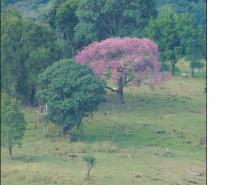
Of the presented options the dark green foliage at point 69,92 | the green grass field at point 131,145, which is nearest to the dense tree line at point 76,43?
the dark green foliage at point 69,92

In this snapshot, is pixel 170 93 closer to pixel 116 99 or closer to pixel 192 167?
pixel 116 99

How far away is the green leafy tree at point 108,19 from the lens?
6.82 meters

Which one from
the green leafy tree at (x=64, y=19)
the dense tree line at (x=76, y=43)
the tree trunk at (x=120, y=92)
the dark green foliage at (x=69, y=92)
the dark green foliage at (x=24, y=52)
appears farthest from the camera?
the tree trunk at (x=120, y=92)

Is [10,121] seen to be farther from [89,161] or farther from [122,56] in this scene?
[122,56]

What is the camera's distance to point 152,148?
6566mm

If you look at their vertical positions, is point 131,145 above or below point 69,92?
below

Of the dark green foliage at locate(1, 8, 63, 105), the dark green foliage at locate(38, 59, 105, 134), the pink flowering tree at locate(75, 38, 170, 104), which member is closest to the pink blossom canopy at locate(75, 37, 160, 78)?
the pink flowering tree at locate(75, 38, 170, 104)

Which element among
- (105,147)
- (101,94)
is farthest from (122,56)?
(105,147)

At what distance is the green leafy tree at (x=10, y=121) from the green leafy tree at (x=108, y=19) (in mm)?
1401

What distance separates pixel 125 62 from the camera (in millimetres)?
7430

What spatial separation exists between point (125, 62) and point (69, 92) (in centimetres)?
64

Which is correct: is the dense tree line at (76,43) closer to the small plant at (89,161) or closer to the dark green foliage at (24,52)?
the dark green foliage at (24,52)

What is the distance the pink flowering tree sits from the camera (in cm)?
695

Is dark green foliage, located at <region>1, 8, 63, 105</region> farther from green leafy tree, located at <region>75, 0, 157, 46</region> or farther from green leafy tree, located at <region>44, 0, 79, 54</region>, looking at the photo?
green leafy tree, located at <region>75, 0, 157, 46</region>
